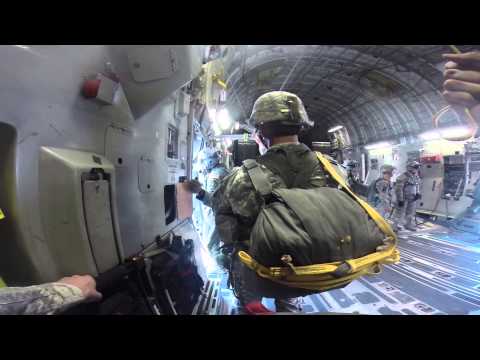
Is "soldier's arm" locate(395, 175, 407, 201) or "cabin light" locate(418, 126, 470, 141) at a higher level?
"cabin light" locate(418, 126, 470, 141)

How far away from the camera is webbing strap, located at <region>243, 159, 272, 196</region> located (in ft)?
2.26

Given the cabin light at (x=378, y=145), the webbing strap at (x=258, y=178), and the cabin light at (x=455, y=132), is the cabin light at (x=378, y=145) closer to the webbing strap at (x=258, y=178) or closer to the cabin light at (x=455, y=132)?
the cabin light at (x=455, y=132)

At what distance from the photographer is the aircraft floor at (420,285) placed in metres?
0.95

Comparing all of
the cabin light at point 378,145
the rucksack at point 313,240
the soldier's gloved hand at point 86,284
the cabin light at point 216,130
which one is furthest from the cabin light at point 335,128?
the soldier's gloved hand at point 86,284

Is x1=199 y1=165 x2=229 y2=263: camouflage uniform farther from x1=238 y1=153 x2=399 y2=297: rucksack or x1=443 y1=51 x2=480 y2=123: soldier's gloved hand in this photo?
x1=443 y1=51 x2=480 y2=123: soldier's gloved hand

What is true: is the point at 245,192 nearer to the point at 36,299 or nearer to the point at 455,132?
the point at 36,299

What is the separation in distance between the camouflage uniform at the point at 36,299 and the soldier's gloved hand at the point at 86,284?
0.14 ft

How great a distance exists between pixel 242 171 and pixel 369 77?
1077mm

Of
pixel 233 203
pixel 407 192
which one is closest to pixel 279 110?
pixel 233 203

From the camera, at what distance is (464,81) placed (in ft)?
2.44

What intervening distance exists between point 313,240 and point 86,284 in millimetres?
722

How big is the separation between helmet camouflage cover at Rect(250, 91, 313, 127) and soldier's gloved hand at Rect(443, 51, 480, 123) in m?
0.60

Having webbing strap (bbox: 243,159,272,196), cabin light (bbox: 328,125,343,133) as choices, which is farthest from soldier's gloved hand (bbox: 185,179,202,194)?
cabin light (bbox: 328,125,343,133)

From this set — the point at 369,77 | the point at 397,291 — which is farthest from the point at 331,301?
the point at 369,77
